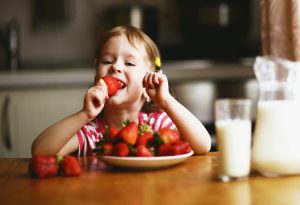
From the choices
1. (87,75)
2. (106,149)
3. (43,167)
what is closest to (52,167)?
(43,167)

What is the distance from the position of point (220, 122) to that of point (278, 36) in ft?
2.40

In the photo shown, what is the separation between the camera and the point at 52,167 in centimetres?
121

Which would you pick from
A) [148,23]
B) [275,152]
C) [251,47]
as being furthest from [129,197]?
[251,47]

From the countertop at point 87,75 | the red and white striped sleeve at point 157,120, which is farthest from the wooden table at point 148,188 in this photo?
the countertop at point 87,75

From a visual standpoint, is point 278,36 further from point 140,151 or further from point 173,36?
point 173,36

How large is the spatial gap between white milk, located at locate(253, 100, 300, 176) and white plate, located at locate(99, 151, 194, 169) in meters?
0.19

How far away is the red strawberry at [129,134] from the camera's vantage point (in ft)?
4.09

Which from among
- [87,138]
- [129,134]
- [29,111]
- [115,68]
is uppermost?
[115,68]

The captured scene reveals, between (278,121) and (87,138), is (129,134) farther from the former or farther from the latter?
(87,138)

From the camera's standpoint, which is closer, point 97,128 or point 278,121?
point 278,121

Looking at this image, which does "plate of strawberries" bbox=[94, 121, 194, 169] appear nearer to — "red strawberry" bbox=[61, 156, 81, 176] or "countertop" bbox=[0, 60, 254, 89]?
"red strawberry" bbox=[61, 156, 81, 176]

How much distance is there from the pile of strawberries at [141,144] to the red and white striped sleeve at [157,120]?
0.50m

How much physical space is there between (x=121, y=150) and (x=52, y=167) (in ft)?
0.51

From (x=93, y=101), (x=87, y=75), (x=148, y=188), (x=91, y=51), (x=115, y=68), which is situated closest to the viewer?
(x=148, y=188)
